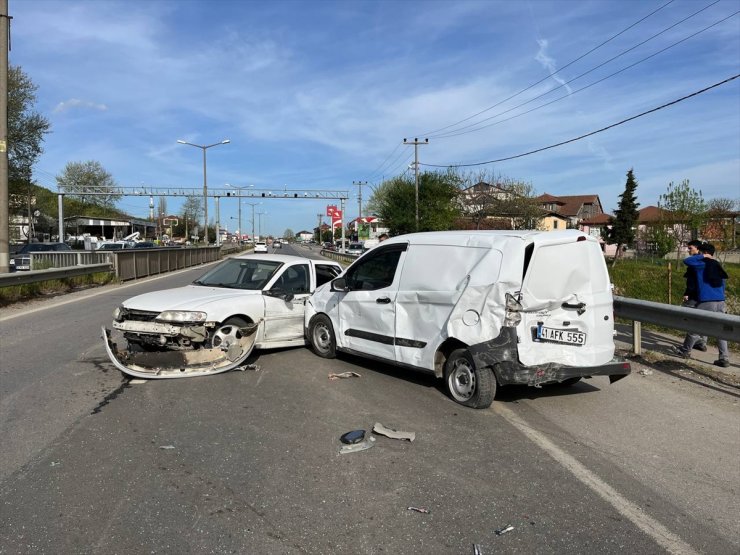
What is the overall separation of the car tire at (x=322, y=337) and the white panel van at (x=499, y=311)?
1.23m

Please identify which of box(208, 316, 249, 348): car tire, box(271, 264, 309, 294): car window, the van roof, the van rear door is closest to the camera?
the van rear door

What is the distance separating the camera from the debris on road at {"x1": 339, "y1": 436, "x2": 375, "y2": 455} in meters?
4.39

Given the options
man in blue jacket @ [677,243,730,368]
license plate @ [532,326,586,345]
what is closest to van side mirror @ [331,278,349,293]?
license plate @ [532,326,586,345]

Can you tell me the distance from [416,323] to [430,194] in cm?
3610

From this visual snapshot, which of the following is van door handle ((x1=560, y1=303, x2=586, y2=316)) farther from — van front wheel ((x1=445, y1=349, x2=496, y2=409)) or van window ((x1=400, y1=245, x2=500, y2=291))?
van front wheel ((x1=445, y1=349, x2=496, y2=409))

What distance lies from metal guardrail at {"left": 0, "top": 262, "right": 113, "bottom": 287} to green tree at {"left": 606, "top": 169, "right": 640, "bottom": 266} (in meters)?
66.8

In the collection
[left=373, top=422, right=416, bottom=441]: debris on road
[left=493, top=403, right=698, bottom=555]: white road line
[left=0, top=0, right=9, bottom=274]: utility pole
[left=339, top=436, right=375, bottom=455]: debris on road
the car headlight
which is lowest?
[left=493, top=403, right=698, bottom=555]: white road line

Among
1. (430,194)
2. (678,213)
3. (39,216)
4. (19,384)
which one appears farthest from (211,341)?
(39,216)

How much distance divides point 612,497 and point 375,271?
407 centimetres

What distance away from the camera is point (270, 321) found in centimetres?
777

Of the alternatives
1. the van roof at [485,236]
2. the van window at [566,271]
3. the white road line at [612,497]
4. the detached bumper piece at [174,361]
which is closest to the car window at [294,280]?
the detached bumper piece at [174,361]

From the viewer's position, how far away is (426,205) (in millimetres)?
40656

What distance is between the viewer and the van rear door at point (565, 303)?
5445 millimetres

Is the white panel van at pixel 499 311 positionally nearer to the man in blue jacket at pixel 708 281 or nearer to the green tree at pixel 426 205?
the man in blue jacket at pixel 708 281
